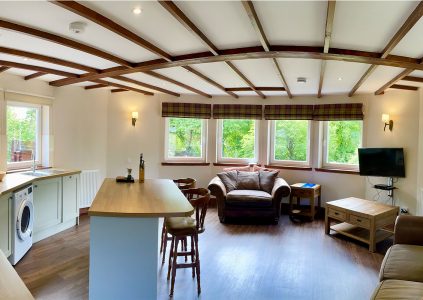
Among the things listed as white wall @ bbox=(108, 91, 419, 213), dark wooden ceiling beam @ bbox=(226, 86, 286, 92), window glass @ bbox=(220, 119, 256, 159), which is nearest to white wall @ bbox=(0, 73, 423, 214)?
white wall @ bbox=(108, 91, 419, 213)

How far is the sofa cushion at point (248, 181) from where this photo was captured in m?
5.51

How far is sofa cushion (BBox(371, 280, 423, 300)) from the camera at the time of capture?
1.93 m

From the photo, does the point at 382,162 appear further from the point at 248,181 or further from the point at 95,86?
the point at 95,86

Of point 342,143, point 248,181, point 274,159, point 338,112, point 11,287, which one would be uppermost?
point 338,112

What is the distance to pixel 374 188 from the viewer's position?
17.4 ft

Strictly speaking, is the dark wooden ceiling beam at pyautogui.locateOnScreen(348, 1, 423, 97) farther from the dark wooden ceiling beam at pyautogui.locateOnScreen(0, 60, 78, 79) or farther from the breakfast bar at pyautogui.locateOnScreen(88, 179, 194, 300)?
the dark wooden ceiling beam at pyautogui.locateOnScreen(0, 60, 78, 79)

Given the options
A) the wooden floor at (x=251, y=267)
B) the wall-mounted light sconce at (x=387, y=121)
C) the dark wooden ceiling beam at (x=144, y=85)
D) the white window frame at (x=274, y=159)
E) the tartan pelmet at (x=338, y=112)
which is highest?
the dark wooden ceiling beam at (x=144, y=85)

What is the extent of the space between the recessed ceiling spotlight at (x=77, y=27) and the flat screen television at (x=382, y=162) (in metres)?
4.45

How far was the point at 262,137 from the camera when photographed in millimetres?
6215

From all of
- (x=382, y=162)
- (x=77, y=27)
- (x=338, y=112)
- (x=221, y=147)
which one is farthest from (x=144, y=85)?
(x=382, y=162)

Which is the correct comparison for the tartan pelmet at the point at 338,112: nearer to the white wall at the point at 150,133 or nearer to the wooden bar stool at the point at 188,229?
the white wall at the point at 150,133

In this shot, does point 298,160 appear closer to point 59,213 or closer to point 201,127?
point 201,127

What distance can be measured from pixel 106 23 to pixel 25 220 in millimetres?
2535

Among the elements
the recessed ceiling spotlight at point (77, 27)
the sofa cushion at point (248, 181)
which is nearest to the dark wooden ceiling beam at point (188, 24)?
the recessed ceiling spotlight at point (77, 27)
